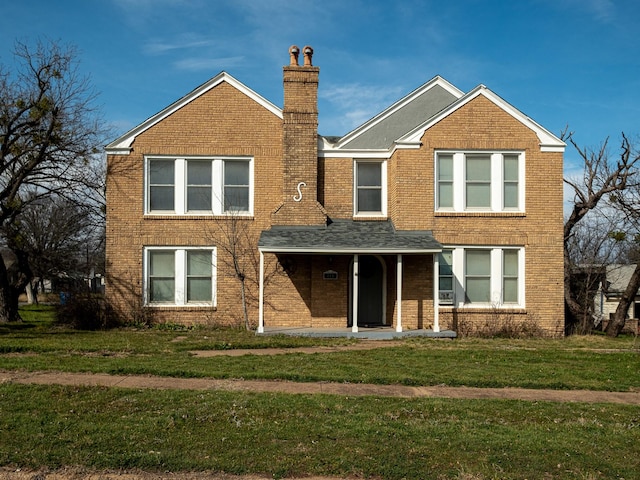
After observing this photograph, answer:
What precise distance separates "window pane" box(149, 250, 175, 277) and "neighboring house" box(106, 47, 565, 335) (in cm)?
4

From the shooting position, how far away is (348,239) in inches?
671

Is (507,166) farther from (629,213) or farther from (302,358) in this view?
(302,358)

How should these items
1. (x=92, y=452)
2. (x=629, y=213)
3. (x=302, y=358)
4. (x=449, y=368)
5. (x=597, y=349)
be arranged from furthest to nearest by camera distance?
(x=629, y=213) < (x=597, y=349) < (x=302, y=358) < (x=449, y=368) < (x=92, y=452)

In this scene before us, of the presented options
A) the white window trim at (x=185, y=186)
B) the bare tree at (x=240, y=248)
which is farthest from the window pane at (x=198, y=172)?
the bare tree at (x=240, y=248)

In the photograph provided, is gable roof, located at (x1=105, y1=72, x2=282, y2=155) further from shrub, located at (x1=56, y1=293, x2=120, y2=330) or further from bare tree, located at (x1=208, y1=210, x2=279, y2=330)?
shrub, located at (x1=56, y1=293, x2=120, y2=330)

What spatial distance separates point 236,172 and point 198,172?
1123 millimetres

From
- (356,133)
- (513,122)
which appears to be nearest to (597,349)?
(513,122)

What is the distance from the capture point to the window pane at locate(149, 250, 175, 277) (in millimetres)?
18516

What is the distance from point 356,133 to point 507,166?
490cm

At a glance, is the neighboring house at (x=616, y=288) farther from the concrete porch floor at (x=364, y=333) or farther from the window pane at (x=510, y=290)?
the concrete porch floor at (x=364, y=333)

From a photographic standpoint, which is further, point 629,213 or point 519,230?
point 629,213

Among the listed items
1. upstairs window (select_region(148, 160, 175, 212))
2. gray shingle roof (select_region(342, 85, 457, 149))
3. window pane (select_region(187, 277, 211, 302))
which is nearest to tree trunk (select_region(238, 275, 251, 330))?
window pane (select_region(187, 277, 211, 302))

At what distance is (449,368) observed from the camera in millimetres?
11320

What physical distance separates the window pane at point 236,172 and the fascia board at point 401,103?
3.33m
